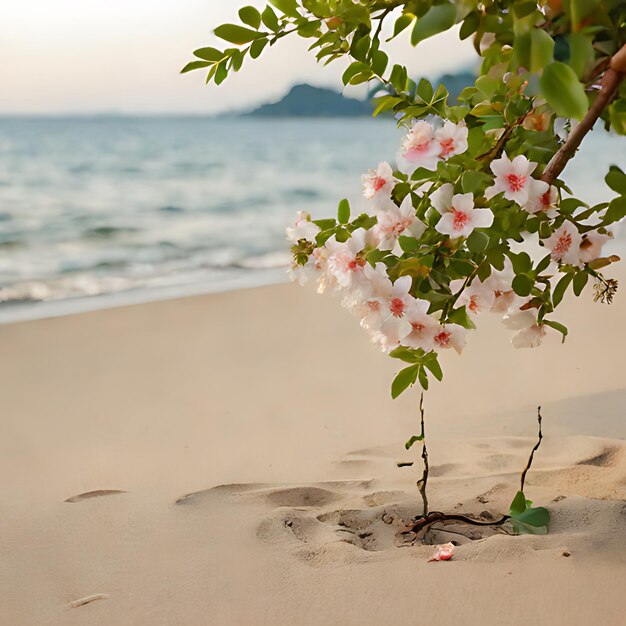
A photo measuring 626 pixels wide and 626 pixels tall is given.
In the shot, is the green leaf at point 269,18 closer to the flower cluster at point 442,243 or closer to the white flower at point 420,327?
the flower cluster at point 442,243

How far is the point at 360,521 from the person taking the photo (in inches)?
59.2

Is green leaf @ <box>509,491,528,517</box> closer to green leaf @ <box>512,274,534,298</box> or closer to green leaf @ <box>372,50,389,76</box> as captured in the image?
green leaf @ <box>512,274,534,298</box>

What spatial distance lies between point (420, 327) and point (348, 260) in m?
0.11

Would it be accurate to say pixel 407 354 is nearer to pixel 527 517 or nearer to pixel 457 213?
pixel 457 213

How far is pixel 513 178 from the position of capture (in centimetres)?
87

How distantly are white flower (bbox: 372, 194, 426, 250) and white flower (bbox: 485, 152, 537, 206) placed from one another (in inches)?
3.8

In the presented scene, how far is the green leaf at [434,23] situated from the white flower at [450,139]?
34cm

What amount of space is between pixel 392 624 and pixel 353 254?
54cm

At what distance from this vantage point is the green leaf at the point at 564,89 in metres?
0.53

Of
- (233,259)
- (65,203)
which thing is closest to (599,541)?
(233,259)

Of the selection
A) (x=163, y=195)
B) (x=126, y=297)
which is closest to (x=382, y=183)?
(x=126, y=297)

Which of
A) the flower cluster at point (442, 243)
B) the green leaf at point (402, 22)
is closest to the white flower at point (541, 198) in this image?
the flower cluster at point (442, 243)

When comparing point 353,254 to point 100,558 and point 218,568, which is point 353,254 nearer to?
point 218,568

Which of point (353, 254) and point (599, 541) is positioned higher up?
point (353, 254)
